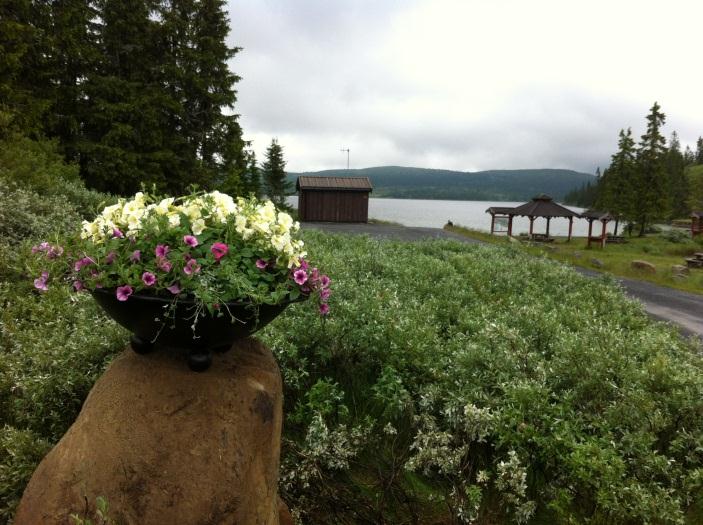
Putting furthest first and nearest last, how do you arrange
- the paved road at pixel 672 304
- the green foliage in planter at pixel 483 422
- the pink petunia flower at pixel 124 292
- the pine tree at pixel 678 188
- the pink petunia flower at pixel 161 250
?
the pine tree at pixel 678 188 < the paved road at pixel 672 304 < the green foliage in planter at pixel 483 422 < the pink petunia flower at pixel 161 250 < the pink petunia flower at pixel 124 292

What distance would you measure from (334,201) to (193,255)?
3599 centimetres

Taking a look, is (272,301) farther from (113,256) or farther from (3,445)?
(3,445)

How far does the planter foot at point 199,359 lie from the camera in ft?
8.13

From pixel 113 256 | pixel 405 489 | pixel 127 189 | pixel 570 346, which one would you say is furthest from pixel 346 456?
pixel 127 189

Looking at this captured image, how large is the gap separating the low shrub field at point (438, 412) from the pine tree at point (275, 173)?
146 feet

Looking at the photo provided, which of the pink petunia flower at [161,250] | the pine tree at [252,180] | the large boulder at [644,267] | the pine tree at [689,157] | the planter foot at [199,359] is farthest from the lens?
the pine tree at [689,157]

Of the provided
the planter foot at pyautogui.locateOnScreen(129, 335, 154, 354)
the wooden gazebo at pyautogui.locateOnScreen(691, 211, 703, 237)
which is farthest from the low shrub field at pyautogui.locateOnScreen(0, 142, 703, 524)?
the wooden gazebo at pyautogui.locateOnScreen(691, 211, 703, 237)

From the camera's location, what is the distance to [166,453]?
2320 millimetres

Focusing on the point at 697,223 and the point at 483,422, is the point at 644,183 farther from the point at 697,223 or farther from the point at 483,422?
the point at 483,422

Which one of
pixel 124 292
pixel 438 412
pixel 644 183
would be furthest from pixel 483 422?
pixel 644 183

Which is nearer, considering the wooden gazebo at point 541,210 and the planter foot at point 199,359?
the planter foot at point 199,359

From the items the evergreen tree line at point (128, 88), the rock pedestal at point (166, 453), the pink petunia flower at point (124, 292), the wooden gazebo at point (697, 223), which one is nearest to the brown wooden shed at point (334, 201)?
the evergreen tree line at point (128, 88)

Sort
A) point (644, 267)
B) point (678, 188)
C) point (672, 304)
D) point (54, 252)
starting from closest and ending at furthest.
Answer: point (54, 252) < point (672, 304) < point (644, 267) < point (678, 188)

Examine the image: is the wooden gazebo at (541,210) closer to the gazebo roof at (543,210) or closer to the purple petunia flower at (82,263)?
the gazebo roof at (543,210)
